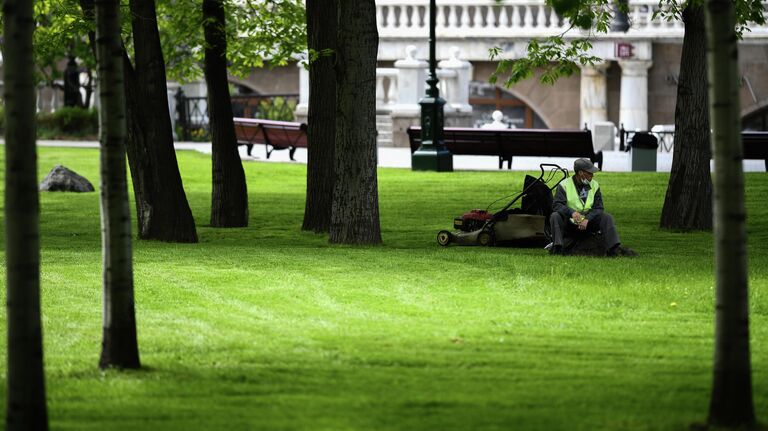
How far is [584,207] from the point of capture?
16.2 m

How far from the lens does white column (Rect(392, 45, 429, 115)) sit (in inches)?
1594

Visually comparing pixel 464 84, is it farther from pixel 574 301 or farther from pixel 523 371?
pixel 523 371

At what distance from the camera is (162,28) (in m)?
30.4

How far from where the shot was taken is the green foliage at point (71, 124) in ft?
148

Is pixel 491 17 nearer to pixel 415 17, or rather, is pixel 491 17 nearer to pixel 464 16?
pixel 464 16

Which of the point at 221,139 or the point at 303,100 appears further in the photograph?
the point at 303,100

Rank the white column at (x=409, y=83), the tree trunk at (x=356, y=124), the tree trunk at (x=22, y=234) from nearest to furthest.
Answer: the tree trunk at (x=22, y=234) → the tree trunk at (x=356, y=124) → the white column at (x=409, y=83)

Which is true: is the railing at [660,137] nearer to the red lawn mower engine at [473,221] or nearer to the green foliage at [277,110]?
the green foliage at [277,110]

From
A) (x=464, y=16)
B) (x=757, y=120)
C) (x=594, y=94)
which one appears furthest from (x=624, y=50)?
(x=464, y=16)

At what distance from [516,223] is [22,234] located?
1045 cm

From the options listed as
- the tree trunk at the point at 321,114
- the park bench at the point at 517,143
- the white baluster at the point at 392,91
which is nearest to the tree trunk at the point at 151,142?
the tree trunk at the point at 321,114

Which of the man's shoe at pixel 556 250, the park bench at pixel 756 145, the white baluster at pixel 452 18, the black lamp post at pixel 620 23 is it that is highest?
the white baluster at pixel 452 18

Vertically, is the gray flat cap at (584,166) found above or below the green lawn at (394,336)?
above

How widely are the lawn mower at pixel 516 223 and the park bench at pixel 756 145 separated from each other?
11.7 m
